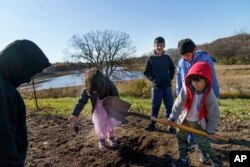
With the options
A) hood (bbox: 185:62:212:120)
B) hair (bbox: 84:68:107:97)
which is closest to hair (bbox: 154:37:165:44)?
hair (bbox: 84:68:107:97)

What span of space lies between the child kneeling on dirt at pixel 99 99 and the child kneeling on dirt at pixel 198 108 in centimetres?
114

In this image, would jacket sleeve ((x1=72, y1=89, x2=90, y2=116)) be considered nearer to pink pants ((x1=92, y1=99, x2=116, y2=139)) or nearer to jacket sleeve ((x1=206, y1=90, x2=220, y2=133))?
pink pants ((x1=92, y1=99, x2=116, y2=139))

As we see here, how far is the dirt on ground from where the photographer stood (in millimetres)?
5160

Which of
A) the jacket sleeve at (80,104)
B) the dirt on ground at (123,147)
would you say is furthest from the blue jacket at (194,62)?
the jacket sleeve at (80,104)

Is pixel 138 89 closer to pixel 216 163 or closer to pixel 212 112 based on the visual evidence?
pixel 216 163

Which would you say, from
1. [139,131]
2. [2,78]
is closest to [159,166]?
[139,131]

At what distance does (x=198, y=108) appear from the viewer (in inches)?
174

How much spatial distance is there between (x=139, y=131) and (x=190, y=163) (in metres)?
1.61

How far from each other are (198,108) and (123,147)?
1.57 meters

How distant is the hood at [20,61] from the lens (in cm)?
252

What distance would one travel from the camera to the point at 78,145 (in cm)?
600

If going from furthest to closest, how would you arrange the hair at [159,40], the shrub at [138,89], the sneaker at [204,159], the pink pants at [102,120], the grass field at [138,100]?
the shrub at [138,89] → the grass field at [138,100] → the hair at [159,40] → the pink pants at [102,120] → the sneaker at [204,159]

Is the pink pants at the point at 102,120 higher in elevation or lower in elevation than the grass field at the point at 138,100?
higher

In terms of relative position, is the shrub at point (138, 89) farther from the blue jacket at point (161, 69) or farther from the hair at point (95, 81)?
the hair at point (95, 81)
